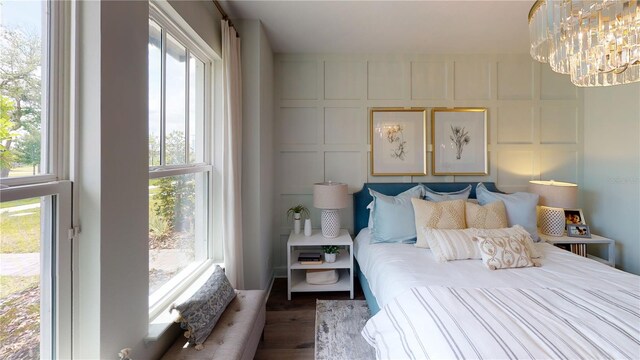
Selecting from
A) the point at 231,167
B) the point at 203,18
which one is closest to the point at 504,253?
the point at 231,167

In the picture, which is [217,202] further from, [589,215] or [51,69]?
[589,215]

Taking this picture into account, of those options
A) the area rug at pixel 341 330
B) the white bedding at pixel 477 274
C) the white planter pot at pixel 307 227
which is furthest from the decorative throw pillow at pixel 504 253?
the white planter pot at pixel 307 227

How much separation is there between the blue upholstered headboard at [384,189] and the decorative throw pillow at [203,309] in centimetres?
167

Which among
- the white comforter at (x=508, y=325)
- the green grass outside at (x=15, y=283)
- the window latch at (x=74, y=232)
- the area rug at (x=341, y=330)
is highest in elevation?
the window latch at (x=74, y=232)

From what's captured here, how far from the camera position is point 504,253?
6.26 feet

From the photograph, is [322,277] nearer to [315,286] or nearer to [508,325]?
[315,286]

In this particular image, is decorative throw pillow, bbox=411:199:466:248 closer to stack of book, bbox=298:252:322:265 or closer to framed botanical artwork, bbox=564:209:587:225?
stack of book, bbox=298:252:322:265

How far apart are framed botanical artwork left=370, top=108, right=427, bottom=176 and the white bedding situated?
1.12m

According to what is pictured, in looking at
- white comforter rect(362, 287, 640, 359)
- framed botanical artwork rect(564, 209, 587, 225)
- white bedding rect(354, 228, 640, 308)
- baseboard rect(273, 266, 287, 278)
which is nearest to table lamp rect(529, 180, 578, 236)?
framed botanical artwork rect(564, 209, 587, 225)

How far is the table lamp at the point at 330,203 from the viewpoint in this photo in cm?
265

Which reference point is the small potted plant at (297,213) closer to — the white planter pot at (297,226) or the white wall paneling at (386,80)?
the white planter pot at (297,226)

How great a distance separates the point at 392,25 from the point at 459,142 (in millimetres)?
1503

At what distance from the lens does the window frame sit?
4.90 feet

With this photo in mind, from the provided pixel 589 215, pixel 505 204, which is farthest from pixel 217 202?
pixel 589 215
